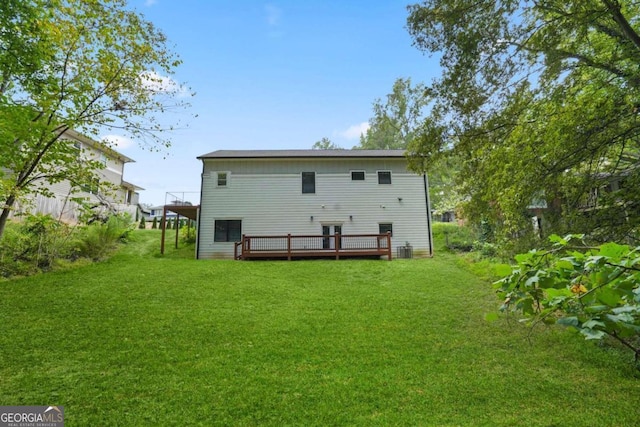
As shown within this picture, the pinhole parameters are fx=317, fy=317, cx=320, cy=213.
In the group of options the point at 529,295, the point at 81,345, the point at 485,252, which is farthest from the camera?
the point at 485,252

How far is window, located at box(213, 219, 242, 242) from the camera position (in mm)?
14797

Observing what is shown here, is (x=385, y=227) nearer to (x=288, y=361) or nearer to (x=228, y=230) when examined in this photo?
(x=228, y=230)

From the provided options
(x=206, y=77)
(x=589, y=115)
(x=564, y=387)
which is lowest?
(x=564, y=387)

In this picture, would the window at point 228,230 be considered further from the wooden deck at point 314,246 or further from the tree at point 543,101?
the tree at point 543,101

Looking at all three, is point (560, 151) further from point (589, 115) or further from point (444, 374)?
point (444, 374)

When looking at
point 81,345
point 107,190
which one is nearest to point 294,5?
point 107,190

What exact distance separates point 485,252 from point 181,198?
14.3 metres

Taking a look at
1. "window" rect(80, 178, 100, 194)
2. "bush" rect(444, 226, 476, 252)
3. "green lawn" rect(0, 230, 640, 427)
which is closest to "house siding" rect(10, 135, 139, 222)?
"window" rect(80, 178, 100, 194)

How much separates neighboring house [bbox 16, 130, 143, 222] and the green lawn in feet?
7.20

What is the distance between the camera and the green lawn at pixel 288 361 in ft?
10.7

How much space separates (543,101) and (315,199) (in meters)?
10.6

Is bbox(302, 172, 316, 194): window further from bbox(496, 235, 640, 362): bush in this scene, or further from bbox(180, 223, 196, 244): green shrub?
bbox(496, 235, 640, 362): bush

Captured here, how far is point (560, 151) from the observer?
16.2 feet

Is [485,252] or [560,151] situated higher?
[560,151]
